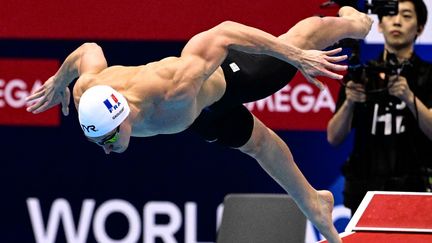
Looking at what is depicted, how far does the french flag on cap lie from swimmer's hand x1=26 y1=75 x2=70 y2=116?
957 mm

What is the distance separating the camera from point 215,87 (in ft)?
23.3

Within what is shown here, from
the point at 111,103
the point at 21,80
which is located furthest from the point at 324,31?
the point at 21,80

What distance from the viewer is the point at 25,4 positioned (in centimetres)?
991

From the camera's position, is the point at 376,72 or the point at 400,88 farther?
the point at 376,72

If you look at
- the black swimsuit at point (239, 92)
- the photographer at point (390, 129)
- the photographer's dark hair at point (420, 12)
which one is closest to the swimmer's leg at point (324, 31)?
the black swimsuit at point (239, 92)

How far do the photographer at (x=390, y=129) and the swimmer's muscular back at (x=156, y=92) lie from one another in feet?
6.68

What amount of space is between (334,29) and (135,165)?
2.86 meters

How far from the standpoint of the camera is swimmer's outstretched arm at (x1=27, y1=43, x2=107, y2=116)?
281 inches

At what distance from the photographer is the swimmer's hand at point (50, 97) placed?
24.3 feet

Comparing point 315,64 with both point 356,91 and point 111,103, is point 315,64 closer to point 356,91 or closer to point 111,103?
point 111,103

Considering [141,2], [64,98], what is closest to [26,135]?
[141,2]

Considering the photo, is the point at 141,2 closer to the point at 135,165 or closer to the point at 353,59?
the point at 135,165

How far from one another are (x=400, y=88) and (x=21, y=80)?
3120 millimetres

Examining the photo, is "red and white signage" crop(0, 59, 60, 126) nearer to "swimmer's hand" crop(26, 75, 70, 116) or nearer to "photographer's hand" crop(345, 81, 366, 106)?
"swimmer's hand" crop(26, 75, 70, 116)
